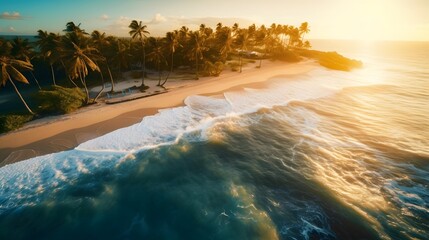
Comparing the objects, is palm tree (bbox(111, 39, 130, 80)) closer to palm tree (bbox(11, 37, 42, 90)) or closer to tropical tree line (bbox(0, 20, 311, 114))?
tropical tree line (bbox(0, 20, 311, 114))

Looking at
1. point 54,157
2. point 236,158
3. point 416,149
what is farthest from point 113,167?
point 416,149

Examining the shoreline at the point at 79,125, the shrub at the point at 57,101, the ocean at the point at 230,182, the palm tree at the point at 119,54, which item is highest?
the palm tree at the point at 119,54

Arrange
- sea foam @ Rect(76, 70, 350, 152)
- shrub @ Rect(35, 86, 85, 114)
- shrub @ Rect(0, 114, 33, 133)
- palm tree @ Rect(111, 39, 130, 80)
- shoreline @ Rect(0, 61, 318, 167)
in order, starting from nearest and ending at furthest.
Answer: shoreline @ Rect(0, 61, 318, 167)
sea foam @ Rect(76, 70, 350, 152)
shrub @ Rect(0, 114, 33, 133)
shrub @ Rect(35, 86, 85, 114)
palm tree @ Rect(111, 39, 130, 80)

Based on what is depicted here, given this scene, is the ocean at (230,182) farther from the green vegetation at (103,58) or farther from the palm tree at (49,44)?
the palm tree at (49,44)

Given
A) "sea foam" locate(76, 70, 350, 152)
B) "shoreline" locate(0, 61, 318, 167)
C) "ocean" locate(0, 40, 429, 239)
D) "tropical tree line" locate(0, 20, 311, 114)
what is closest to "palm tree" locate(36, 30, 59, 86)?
"tropical tree line" locate(0, 20, 311, 114)

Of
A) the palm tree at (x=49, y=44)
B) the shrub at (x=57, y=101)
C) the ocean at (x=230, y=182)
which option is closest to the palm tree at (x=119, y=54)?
the palm tree at (x=49, y=44)

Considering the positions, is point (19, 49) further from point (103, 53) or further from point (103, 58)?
point (103, 58)
